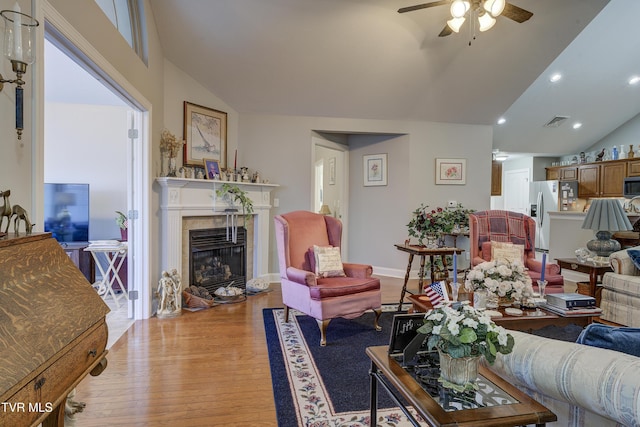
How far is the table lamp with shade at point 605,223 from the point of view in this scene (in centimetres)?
373

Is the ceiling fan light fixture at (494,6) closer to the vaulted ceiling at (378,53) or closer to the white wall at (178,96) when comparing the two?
the vaulted ceiling at (378,53)

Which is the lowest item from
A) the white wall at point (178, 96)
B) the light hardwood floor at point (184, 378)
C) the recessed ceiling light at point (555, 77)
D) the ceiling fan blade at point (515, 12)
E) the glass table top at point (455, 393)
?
the light hardwood floor at point (184, 378)

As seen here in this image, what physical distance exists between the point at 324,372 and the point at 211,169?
9.52ft

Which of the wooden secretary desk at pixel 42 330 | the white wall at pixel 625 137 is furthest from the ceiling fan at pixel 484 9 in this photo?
the white wall at pixel 625 137

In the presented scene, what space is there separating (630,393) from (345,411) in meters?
1.44

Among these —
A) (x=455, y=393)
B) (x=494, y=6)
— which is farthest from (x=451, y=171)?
(x=455, y=393)

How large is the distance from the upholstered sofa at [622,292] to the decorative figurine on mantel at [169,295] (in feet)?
13.1

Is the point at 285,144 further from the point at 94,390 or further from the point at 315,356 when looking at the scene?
the point at 94,390

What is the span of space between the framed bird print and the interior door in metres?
7.84

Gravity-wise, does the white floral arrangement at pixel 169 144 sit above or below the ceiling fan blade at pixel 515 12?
below

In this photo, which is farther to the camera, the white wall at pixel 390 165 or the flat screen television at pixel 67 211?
the white wall at pixel 390 165

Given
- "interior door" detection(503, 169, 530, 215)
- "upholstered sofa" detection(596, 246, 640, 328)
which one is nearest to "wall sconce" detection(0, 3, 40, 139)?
"upholstered sofa" detection(596, 246, 640, 328)

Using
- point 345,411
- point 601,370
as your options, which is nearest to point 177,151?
point 345,411

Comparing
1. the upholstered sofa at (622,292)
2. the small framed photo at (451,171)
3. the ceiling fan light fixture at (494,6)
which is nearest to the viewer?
the ceiling fan light fixture at (494,6)
